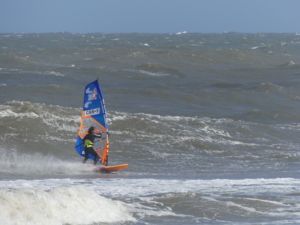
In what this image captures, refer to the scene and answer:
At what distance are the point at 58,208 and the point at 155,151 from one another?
915cm

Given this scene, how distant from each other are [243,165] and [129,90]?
599 inches

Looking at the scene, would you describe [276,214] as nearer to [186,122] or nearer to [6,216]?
[6,216]

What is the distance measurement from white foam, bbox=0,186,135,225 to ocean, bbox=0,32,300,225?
1 centimetres

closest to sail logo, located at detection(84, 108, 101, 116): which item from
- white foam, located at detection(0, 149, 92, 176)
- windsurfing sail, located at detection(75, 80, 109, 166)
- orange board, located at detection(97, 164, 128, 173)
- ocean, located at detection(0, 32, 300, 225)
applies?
windsurfing sail, located at detection(75, 80, 109, 166)

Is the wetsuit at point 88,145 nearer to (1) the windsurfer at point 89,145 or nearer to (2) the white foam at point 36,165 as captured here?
(1) the windsurfer at point 89,145

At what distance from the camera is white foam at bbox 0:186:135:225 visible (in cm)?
1048

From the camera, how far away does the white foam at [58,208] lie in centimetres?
1048

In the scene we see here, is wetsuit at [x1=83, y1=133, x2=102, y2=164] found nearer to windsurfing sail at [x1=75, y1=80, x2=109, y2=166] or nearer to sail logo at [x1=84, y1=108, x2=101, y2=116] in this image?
windsurfing sail at [x1=75, y1=80, x2=109, y2=166]

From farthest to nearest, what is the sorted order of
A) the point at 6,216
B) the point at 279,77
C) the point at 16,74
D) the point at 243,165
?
1. the point at 279,77
2. the point at 16,74
3. the point at 243,165
4. the point at 6,216

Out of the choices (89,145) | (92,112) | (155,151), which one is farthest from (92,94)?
(155,151)

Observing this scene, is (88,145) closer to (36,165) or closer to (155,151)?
(36,165)

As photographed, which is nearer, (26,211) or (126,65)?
(26,211)

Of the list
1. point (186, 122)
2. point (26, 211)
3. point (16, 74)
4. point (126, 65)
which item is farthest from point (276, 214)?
point (126, 65)

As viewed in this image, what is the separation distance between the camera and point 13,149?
1970 centimetres
